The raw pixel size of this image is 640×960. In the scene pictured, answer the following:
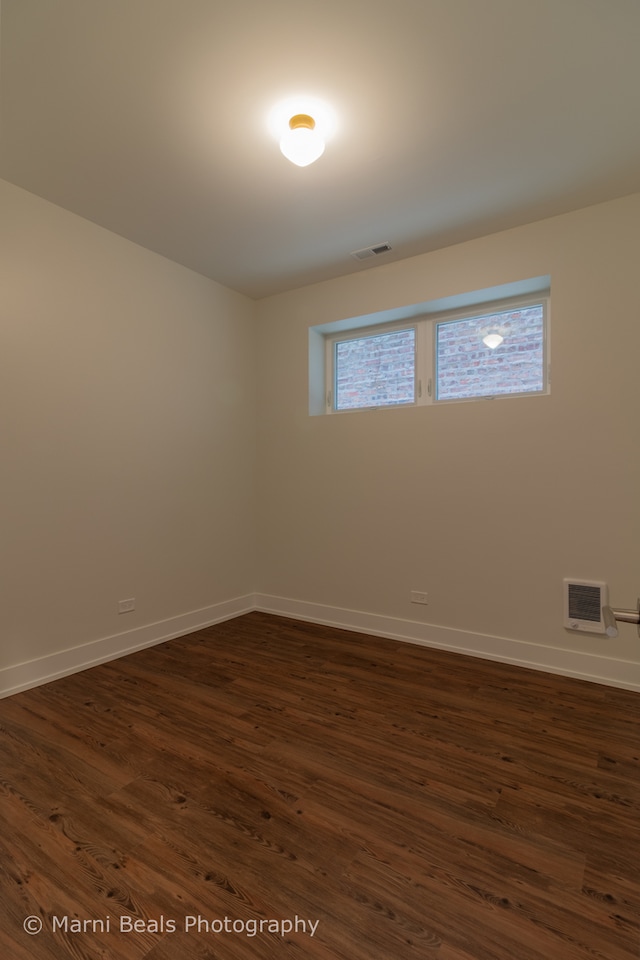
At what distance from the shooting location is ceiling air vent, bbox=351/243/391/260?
10.9ft

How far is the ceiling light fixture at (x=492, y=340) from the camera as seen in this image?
3354 mm

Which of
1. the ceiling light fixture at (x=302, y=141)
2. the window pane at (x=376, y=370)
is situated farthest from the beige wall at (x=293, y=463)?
the ceiling light fixture at (x=302, y=141)

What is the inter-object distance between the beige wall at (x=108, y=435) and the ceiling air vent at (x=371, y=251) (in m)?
1.30

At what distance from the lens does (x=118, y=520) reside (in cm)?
320

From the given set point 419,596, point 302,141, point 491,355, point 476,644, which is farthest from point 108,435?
point 476,644

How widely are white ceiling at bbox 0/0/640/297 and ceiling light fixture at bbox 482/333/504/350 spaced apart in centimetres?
72

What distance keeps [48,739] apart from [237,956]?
1436 mm

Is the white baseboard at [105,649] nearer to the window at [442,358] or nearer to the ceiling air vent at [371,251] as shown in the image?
the window at [442,358]

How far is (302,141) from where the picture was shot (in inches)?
82.2

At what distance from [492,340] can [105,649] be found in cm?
353

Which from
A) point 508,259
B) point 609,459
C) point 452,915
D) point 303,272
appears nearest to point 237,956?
point 452,915

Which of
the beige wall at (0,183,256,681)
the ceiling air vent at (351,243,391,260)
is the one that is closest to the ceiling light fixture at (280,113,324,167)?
the ceiling air vent at (351,243,391,260)

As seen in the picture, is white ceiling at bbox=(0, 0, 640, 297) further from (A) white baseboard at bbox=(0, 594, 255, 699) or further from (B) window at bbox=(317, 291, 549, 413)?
(A) white baseboard at bbox=(0, 594, 255, 699)

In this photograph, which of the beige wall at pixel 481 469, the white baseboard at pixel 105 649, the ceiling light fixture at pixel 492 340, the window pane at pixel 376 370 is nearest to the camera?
the white baseboard at pixel 105 649
